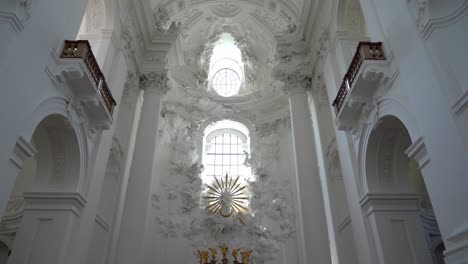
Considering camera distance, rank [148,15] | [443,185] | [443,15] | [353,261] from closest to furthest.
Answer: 1. [443,185]
2. [443,15]
3. [353,261]
4. [148,15]

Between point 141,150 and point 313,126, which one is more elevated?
point 313,126

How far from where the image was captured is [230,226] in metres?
14.7

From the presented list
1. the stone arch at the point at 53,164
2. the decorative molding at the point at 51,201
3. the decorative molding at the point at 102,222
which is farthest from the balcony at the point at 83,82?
the decorative molding at the point at 102,222

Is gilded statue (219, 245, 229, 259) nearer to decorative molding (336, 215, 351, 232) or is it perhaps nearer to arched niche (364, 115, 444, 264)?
decorative molding (336, 215, 351, 232)

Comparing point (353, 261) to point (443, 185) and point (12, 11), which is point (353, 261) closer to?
point (443, 185)

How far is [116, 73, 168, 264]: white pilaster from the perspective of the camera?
10.7 m

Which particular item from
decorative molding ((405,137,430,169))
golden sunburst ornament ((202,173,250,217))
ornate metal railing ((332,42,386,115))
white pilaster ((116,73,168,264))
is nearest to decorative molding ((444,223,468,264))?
decorative molding ((405,137,430,169))

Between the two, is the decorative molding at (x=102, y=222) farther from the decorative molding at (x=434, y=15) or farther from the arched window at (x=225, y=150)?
the decorative molding at (x=434, y=15)

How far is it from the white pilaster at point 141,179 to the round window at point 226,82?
5.72m

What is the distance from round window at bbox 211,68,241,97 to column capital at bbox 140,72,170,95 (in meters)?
5.61

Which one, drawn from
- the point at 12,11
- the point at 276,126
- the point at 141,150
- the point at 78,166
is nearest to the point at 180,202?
the point at 141,150

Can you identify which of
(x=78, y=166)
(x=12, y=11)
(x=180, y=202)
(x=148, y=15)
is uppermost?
(x=148, y=15)

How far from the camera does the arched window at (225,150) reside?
16906mm

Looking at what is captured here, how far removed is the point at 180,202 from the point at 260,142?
15.5ft
